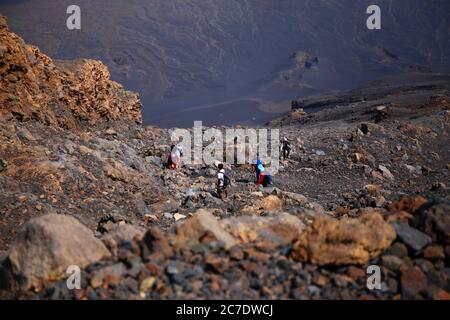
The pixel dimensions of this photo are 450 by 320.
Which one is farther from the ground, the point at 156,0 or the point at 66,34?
the point at 156,0

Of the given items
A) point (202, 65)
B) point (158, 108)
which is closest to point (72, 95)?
point (158, 108)

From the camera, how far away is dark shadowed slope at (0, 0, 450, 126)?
5006 centimetres

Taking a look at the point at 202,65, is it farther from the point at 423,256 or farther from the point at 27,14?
the point at 423,256

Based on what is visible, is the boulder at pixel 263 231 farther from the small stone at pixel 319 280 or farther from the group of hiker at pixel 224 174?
the group of hiker at pixel 224 174

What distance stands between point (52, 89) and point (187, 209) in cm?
429

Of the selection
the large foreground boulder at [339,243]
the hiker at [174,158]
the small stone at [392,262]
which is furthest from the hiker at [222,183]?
the small stone at [392,262]

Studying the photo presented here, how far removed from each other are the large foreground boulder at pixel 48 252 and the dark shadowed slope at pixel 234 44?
3806cm

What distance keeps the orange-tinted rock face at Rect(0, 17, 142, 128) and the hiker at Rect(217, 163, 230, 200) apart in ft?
11.3

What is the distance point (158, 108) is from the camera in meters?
46.5

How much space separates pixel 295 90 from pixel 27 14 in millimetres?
39421

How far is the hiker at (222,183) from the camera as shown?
8.16 m

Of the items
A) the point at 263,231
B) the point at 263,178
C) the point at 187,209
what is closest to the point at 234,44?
the point at 263,178

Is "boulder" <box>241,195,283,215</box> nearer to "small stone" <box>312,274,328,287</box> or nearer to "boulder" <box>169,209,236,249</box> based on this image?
"boulder" <box>169,209,236,249</box>

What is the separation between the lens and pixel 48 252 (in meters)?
3.50
